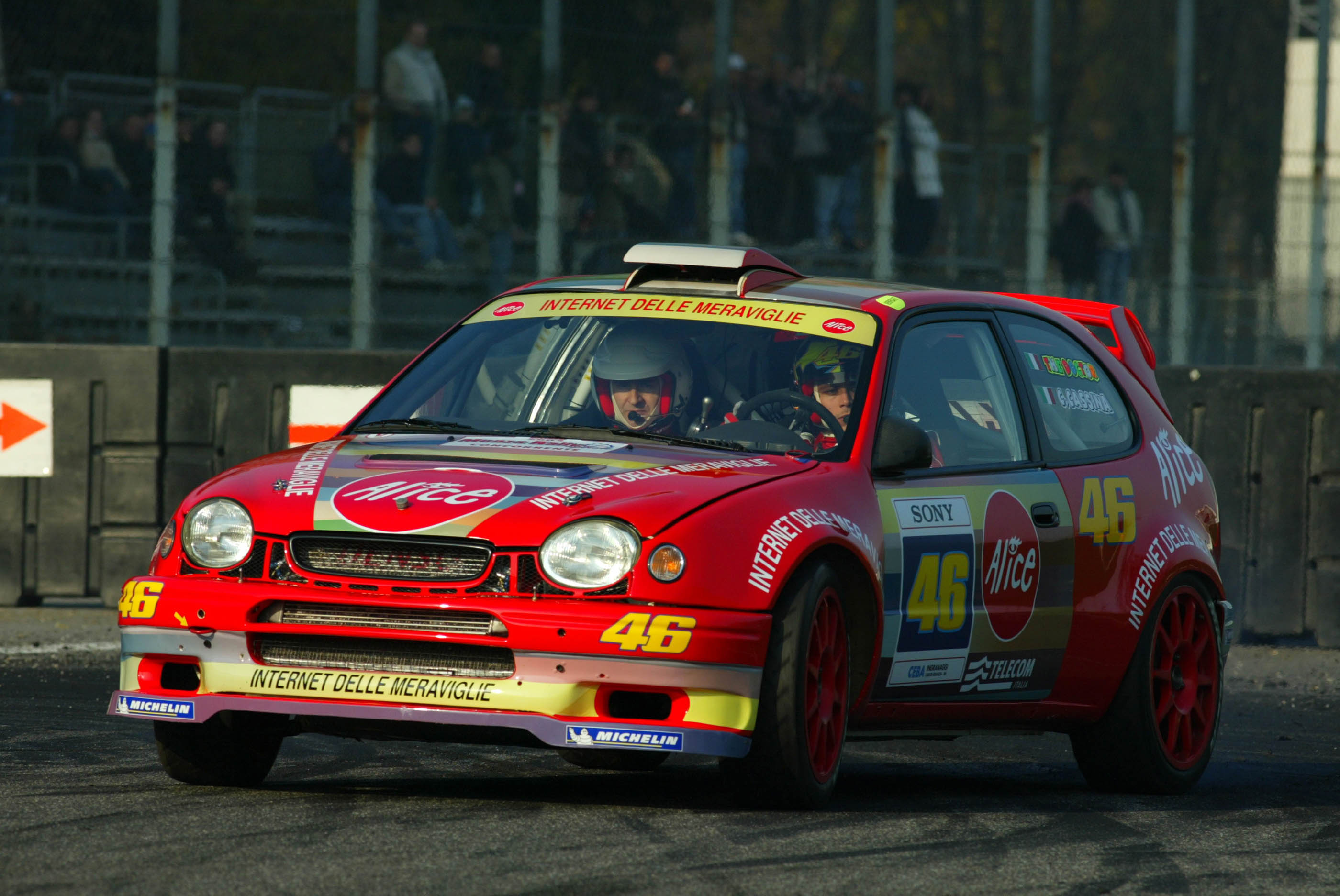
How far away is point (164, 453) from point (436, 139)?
3.51 m

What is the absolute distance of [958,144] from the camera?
15586 mm

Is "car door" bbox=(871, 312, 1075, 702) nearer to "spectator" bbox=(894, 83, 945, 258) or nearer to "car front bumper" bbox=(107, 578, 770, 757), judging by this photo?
"car front bumper" bbox=(107, 578, 770, 757)

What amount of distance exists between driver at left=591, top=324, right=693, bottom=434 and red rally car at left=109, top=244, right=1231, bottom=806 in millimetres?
11

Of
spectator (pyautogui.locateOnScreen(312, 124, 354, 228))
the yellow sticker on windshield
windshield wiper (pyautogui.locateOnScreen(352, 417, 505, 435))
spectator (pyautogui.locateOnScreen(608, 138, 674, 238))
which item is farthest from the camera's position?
spectator (pyautogui.locateOnScreen(608, 138, 674, 238))

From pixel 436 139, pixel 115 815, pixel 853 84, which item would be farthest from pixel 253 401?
pixel 115 815

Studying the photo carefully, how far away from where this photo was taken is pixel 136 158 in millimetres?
14078

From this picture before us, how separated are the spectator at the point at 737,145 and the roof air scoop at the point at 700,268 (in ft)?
25.5

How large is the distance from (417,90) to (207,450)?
11.5ft

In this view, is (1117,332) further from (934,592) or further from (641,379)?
(641,379)

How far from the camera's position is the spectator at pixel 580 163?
14641 mm

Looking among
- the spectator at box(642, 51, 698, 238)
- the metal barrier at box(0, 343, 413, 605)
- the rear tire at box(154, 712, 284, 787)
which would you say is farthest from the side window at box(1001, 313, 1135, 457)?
the spectator at box(642, 51, 698, 238)

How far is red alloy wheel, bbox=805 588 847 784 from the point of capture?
A: 591 cm

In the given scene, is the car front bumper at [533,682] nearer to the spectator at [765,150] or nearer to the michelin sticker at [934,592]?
the michelin sticker at [934,592]

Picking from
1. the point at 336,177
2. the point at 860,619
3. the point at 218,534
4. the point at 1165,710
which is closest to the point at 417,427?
the point at 218,534
